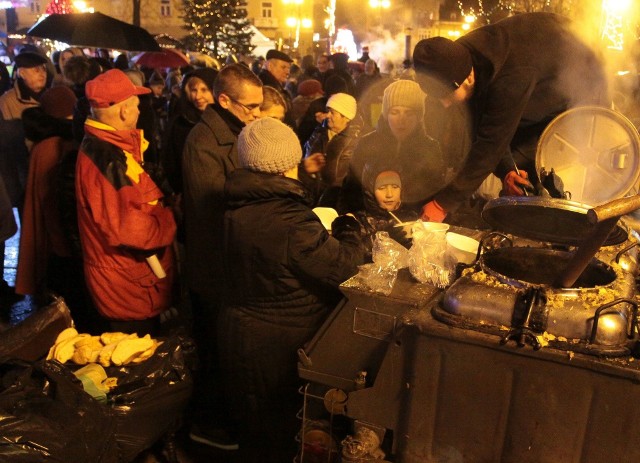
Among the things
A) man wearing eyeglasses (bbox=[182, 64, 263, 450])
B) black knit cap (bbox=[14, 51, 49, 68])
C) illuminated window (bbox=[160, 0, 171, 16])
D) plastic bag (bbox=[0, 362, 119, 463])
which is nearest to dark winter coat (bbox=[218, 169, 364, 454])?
man wearing eyeglasses (bbox=[182, 64, 263, 450])

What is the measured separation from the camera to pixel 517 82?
3584 mm

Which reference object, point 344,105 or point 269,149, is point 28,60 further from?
point 269,149

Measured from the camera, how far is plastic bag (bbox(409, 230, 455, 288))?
2623 mm

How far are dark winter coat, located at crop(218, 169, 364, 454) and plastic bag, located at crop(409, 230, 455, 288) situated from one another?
0.33m

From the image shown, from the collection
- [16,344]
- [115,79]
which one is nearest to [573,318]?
[16,344]

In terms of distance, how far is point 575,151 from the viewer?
354cm

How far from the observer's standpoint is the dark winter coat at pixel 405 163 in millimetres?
4086

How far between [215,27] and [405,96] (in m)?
25.9

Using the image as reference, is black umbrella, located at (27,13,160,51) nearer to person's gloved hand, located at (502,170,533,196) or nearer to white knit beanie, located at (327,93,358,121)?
white knit beanie, located at (327,93,358,121)

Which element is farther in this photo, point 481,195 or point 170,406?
point 481,195

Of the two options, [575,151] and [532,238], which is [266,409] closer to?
[532,238]

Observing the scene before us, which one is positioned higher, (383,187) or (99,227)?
(383,187)

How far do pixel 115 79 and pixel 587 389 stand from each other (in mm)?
3161

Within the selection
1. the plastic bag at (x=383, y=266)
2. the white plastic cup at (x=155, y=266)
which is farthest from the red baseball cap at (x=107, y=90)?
the plastic bag at (x=383, y=266)
